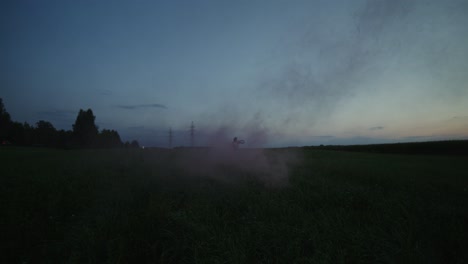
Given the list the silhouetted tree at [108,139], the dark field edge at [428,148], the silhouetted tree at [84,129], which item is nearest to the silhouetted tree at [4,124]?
the silhouetted tree at [84,129]

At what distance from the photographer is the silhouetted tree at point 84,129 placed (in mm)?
47781

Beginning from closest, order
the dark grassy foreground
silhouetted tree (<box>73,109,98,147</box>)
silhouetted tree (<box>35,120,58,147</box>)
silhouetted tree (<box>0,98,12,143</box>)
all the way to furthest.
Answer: the dark grassy foreground
silhouetted tree (<box>0,98,12,143</box>)
silhouetted tree (<box>73,109,98,147</box>)
silhouetted tree (<box>35,120,58,147</box>)

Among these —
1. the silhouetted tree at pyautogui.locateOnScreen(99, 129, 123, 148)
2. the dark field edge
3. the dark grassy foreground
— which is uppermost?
the silhouetted tree at pyautogui.locateOnScreen(99, 129, 123, 148)

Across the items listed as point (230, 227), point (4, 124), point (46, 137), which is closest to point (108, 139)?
point (46, 137)

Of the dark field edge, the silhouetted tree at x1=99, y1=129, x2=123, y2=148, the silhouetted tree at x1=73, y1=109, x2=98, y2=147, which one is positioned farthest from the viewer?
the silhouetted tree at x1=99, y1=129, x2=123, y2=148

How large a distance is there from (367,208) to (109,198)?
652 cm

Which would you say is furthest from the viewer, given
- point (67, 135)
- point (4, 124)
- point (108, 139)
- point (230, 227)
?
point (108, 139)

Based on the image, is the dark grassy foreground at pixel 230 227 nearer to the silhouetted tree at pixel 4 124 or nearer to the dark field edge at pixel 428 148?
the dark field edge at pixel 428 148

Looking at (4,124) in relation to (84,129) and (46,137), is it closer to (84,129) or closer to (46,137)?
(46,137)

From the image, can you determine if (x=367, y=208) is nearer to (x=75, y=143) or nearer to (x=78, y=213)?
(x=78, y=213)

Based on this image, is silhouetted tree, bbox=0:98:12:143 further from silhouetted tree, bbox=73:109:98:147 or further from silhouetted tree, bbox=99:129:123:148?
silhouetted tree, bbox=99:129:123:148

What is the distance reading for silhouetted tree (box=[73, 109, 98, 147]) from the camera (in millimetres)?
47781

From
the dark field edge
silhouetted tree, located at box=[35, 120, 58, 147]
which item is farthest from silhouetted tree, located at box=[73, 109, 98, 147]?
the dark field edge

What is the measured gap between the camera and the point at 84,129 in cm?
4794
